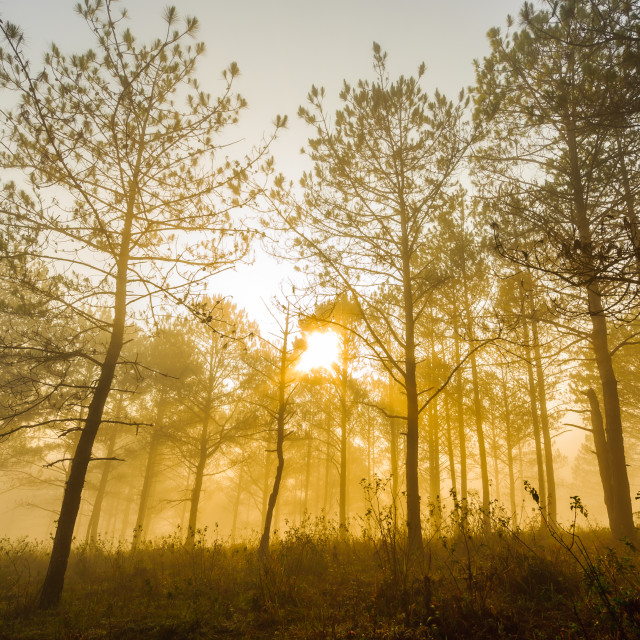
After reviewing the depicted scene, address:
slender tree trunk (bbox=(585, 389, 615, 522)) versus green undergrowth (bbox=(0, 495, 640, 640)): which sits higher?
slender tree trunk (bbox=(585, 389, 615, 522))

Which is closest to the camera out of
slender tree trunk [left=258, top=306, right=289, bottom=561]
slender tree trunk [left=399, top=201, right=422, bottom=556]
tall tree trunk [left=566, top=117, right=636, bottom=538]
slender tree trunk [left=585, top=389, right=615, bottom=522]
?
slender tree trunk [left=399, top=201, right=422, bottom=556]

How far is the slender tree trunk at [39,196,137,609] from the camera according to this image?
5.42m

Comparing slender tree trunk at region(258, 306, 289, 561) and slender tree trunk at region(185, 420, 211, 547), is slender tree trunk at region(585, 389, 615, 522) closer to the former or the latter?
slender tree trunk at region(258, 306, 289, 561)

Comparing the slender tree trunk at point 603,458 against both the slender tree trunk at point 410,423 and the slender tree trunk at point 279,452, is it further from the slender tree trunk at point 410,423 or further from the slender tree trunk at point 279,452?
the slender tree trunk at point 279,452

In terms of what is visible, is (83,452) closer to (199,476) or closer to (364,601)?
(364,601)

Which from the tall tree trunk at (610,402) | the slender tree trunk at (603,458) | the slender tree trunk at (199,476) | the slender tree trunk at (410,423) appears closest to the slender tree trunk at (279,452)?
the slender tree trunk at (410,423)

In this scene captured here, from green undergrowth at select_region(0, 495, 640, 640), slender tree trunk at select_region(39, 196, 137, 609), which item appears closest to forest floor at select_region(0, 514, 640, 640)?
green undergrowth at select_region(0, 495, 640, 640)

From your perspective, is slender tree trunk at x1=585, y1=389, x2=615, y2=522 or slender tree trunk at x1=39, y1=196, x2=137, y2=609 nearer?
slender tree trunk at x1=39, y1=196, x2=137, y2=609

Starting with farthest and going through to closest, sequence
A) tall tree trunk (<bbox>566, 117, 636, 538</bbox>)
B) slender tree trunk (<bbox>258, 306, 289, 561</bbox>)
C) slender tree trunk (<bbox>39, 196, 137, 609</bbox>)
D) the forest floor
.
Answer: slender tree trunk (<bbox>258, 306, 289, 561</bbox>), tall tree trunk (<bbox>566, 117, 636, 538</bbox>), slender tree trunk (<bbox>39, 196, 137, 609</bbox>), the forest floor

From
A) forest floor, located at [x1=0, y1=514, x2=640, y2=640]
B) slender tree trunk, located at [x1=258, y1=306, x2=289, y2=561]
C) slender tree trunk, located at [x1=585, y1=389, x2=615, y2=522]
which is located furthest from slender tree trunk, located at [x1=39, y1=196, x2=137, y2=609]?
slender tree trunk, located at [x1=585, y1=389, x2=615, y2=522]

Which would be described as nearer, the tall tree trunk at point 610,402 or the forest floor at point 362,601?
the forest floor at point 362,601

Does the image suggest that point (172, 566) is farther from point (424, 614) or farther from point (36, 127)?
point (36, 127)

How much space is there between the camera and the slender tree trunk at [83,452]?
17.8 ft

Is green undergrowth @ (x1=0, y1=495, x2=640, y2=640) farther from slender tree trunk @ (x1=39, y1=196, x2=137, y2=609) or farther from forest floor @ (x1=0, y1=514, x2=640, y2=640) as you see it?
slender tree trunk @ (x1=39, y1=196, x2=137, y2=609)
